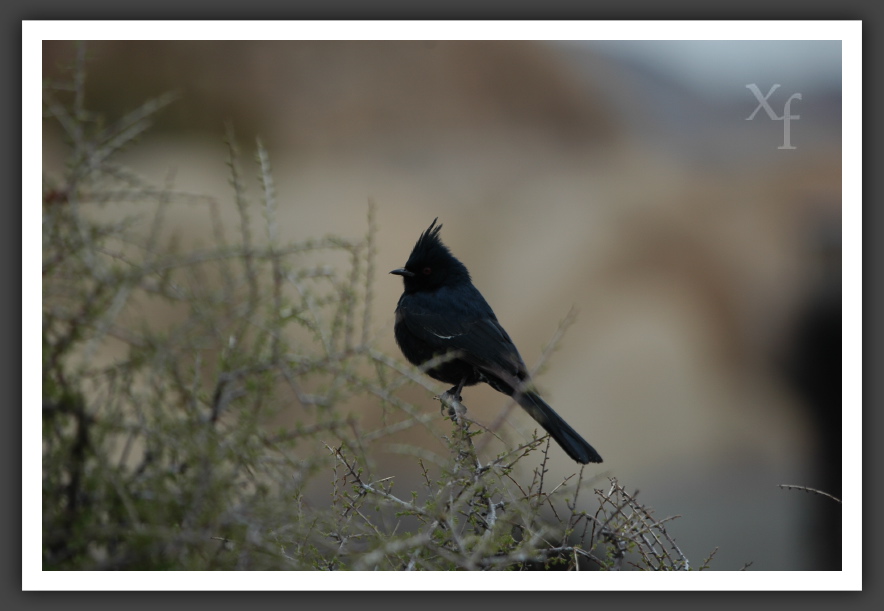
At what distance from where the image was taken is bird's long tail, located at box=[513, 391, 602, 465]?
4.66 meters

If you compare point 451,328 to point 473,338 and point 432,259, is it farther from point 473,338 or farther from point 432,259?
point 432,259

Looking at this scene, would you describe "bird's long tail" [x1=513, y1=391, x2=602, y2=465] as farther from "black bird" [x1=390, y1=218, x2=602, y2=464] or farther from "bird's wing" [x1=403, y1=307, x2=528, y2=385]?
"bird's wing" [x1=403, y1=307, x2=528, y2=385]

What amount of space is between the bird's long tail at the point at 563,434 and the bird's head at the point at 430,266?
158cm

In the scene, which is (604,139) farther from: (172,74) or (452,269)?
(172,74)

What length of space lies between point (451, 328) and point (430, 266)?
70 centimetres

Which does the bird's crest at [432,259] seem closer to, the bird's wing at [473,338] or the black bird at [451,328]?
the black bird at [451,328]

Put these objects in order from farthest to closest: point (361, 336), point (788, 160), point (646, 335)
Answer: point (646, 335)
point (788, 160)
point (361, 336)

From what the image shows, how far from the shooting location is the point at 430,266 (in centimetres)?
620

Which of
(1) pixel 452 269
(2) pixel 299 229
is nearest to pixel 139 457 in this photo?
(1) pixel 452 269

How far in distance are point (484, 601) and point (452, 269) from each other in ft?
9.64

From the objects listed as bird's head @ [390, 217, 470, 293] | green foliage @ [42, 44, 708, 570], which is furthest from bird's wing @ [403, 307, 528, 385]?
green foliage @ [42, 44, 708, 570]

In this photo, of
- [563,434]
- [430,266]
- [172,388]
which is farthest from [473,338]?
[172,388]

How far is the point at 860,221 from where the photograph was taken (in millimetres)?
4281

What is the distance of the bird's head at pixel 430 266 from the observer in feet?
20.3
